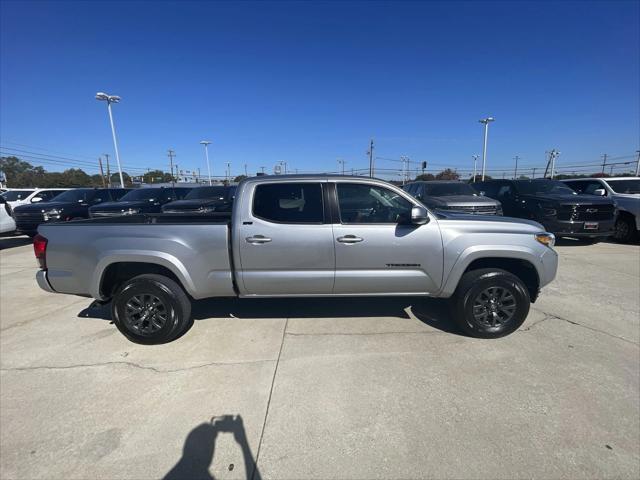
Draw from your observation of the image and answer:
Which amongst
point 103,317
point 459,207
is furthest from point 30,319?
point 459,207

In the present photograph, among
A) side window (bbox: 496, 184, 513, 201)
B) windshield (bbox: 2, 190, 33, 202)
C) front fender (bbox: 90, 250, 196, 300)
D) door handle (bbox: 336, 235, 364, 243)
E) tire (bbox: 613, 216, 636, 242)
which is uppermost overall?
windshield (bbox: 2, 190, 33, 202)

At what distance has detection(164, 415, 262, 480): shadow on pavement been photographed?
6.52 feet

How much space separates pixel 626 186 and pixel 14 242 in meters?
21.0

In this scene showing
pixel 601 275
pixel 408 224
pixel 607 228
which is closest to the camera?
pixel 408 224

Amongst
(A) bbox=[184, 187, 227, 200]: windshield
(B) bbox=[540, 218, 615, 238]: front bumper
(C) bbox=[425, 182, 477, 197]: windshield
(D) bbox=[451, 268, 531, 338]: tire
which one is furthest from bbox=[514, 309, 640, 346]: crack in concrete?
(A) bbox=[184, 187, 227, 200]: windshield

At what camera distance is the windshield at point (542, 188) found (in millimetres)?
9037

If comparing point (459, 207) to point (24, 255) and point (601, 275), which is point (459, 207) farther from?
point (24, 255)

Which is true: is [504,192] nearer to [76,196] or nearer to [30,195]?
[76,196]

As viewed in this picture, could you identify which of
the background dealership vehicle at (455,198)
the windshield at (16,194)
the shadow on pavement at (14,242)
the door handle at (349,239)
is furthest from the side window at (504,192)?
the windshield at (16,194)

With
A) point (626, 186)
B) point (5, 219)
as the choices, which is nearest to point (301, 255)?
point (5, 219)

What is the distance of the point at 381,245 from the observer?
3.41m

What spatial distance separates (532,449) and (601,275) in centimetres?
538

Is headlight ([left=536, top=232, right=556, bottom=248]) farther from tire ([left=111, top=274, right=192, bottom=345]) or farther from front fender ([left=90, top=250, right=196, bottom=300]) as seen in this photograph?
tire ([left=111, top=274, right=192, bottom=345])

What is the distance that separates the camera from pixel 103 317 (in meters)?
4.32
